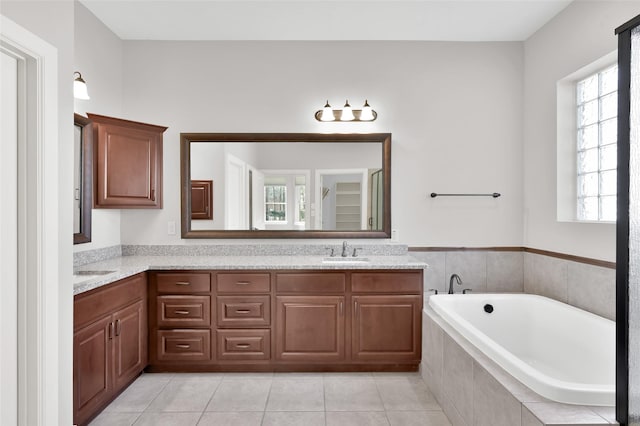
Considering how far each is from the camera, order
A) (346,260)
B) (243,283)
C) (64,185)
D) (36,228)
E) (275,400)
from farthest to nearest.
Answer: (346,260)
(243,283)
(275,400)
(64,185)
(36,228)

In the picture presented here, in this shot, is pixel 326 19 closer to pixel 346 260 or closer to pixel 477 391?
pixel 346 260

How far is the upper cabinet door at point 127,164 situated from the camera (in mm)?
2977

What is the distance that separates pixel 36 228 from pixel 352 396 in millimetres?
2138

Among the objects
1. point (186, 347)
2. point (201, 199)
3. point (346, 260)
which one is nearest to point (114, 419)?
point (186, 347)

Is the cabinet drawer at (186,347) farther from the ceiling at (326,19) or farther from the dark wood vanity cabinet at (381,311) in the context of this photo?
the ceiling at (326,19)

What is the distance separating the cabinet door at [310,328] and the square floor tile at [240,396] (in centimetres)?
28

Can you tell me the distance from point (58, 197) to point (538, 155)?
3.45 m

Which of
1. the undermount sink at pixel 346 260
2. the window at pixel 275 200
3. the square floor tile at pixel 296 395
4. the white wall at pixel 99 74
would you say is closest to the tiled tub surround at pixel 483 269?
the undermount sink at pixel 346 260

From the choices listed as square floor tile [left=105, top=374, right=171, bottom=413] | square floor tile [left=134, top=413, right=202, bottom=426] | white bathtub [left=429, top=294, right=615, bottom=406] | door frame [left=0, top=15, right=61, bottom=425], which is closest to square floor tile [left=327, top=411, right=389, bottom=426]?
white bathtub [left=429, top=294, right=615, bottom=406]

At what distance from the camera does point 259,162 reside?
3.53 metres

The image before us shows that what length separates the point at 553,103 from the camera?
10.2ft

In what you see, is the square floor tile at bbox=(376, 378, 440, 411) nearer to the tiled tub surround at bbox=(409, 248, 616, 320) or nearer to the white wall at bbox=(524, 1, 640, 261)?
the tiled tub surround at bbox=(409, 248, 616, 320)

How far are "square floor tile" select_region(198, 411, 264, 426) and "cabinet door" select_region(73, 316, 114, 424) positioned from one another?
0.64 m

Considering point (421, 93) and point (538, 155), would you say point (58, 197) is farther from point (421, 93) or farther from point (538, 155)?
point (538, 155)
